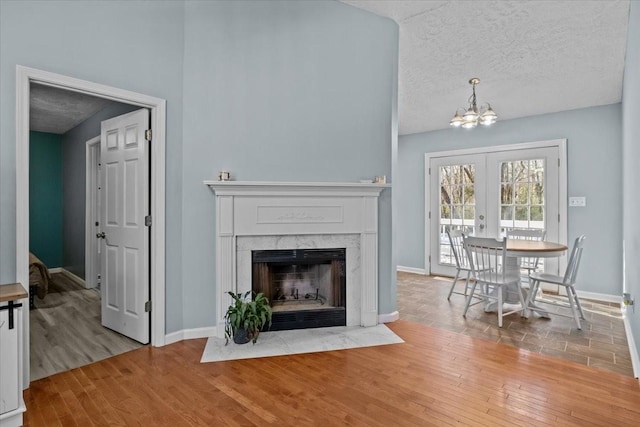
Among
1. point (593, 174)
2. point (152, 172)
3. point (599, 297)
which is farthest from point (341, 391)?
point (593, 174)

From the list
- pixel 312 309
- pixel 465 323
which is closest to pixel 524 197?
pixel 465 323

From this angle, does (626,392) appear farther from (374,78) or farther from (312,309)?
(374,78)

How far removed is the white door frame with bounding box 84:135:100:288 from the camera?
5051mm

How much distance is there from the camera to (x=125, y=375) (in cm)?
247

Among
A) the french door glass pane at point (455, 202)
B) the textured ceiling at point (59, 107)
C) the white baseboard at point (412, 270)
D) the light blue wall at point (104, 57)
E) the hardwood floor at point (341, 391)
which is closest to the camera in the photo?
the hardwood floor at point (341, 391)

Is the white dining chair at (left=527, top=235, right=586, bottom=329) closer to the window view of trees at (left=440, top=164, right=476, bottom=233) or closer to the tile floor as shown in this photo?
the tile floor

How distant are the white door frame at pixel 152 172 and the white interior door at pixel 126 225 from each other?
89 mm

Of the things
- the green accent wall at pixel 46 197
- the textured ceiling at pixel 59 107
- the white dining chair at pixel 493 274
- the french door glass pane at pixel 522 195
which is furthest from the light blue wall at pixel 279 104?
the green accent wall at pixel 46 197

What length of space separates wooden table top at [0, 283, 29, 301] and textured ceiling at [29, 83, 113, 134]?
2389 mm

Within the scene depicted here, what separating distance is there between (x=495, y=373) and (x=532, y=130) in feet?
13.0

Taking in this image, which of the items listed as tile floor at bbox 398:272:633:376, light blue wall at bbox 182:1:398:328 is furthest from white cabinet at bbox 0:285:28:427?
tile floor at bbox 398:272:633:376

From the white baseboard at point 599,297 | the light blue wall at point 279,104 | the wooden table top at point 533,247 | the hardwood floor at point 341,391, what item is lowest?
the hardwood floor at point 341,391

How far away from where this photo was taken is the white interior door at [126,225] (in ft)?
9.83

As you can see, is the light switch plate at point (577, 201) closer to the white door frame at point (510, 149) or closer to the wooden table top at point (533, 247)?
the white door frame at point (510, 149)
